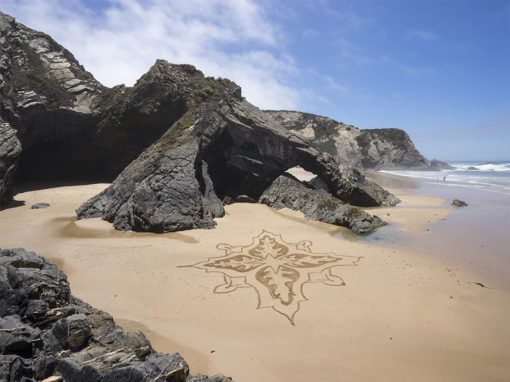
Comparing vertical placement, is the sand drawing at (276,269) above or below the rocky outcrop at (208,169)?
below

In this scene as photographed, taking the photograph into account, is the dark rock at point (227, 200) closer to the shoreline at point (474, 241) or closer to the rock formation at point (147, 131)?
the rock formation at point (147, 131)

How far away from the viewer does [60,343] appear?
12.7ft

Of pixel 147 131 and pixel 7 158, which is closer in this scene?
pixel 7 158

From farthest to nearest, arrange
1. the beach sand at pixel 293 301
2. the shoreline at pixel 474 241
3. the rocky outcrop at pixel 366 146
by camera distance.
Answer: the rocky outcrop at pixel 366 146 < the shoreline at pixel 474 241 < the beach sand at pixel 293 301

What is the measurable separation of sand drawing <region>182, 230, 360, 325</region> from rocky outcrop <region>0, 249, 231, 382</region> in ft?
11.3

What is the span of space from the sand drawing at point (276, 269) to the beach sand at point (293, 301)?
46 mm

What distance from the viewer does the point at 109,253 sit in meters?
10.4

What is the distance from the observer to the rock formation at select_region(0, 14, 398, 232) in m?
16.9

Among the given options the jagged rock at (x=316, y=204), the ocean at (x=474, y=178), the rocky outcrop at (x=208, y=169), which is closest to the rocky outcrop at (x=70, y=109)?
the rocky outcrop at (x=208, y=169)

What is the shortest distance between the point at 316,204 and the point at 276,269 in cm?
948

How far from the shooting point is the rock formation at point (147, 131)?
16938 mm

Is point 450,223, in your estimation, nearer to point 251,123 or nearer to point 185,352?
point 251,123

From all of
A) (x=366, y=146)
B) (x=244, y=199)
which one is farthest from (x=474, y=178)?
(x=244, y=199)

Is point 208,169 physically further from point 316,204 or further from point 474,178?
point 474,178
